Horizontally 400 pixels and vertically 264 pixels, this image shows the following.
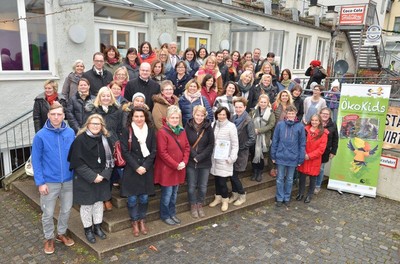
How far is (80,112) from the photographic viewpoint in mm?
4605

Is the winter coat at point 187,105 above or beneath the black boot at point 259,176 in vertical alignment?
above

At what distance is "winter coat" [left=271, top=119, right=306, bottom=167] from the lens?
18.1 feet

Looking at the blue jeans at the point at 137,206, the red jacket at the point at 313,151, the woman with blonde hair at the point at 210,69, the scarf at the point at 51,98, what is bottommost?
the blue jeans at the point at 137,206

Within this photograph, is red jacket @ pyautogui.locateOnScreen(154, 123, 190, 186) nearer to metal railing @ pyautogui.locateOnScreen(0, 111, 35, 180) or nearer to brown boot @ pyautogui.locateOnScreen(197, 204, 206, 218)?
brown boot @ pyautogui.locateOnScreen(197, 204, 206, 218)

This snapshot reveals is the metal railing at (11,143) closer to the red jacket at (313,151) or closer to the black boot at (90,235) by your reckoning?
the black boot at (90,235)

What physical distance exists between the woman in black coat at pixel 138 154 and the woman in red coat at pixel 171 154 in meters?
0.17

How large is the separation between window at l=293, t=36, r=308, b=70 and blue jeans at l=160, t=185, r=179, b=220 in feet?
44.6

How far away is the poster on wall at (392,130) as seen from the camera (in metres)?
6.42

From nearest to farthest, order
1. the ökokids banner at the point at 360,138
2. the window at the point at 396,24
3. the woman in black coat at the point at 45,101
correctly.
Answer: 1. the woman in black coat at the point at 45,101
2. the ökokids banner at the point at 360,138
3. the window at the point at 396,24

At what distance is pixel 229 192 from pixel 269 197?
740 mm

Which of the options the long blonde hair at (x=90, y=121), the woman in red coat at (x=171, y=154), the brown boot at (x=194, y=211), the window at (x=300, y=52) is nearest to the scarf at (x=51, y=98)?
the long blonde hair at (x=90, y=121)

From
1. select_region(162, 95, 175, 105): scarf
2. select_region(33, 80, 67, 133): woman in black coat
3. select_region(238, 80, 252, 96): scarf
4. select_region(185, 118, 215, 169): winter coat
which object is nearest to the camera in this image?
select_region(185, 118, 215, 169): winter coat

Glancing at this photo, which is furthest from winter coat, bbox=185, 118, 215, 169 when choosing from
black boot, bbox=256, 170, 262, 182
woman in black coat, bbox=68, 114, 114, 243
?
black boot, bbox=256, 170, 262, 182

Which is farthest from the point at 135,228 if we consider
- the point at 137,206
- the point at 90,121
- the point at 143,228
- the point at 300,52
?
the point at 300,52
